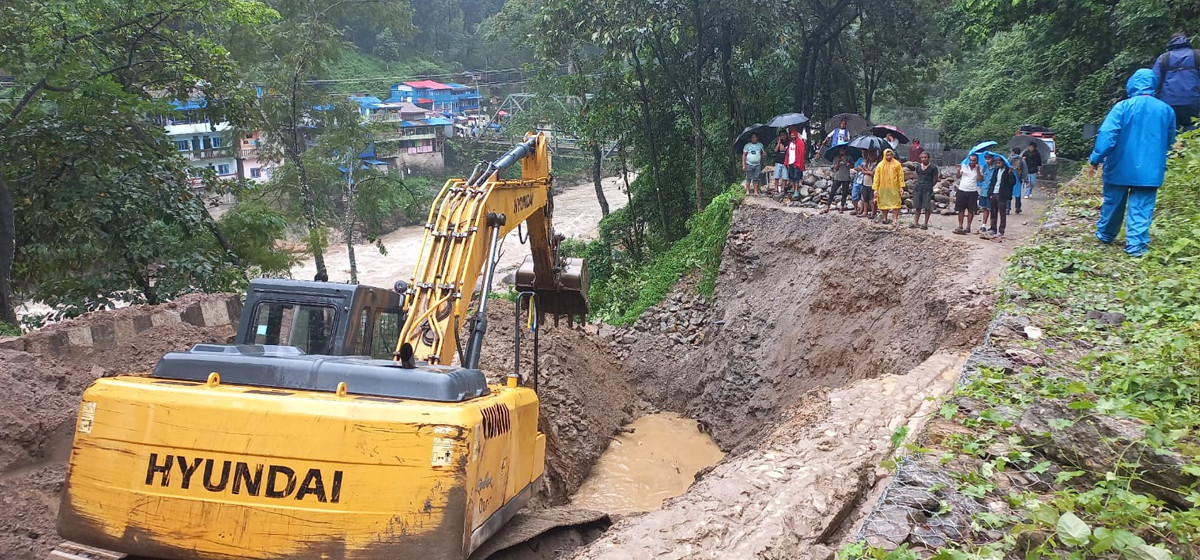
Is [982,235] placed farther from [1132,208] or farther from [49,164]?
[49,164]

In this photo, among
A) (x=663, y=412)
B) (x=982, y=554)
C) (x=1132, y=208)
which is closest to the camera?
(x=982, y=554)

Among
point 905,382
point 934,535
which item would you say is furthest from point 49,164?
point 934,535

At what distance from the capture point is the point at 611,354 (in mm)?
16359

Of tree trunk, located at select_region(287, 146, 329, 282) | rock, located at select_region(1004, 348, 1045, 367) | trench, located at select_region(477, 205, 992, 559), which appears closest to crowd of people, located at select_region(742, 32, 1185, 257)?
trench, located at select_region(477, 205, 992, 559)

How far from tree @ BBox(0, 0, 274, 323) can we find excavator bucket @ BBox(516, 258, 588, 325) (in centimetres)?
A: 651

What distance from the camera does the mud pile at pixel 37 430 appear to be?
6.48 m

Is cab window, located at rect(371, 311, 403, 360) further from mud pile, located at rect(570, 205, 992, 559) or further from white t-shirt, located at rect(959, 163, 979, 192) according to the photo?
white t-shirt, located at rect(959, 163, 979, 192)

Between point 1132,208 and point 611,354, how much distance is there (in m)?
10.5

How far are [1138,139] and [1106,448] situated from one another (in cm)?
468

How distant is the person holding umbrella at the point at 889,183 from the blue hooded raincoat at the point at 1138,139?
4.99m

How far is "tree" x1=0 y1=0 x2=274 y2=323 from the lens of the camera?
37.9 feet

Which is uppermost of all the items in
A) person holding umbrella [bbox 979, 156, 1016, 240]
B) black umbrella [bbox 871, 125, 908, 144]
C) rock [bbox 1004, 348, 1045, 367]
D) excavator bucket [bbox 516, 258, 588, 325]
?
black umbrella [bbox 871, 125, 908, 144]

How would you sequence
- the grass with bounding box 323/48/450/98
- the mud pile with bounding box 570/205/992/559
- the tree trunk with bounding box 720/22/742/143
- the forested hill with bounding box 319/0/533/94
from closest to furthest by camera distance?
the mud pile with bounding box 570/205/992/559
the tree trunk with bounding box 720/22/742/143
the grass with bounding box 323/48/450/98
the forested hill with bounding box 319/0/533/94

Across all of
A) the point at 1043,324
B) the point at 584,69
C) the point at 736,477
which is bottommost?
the point at 736,477
